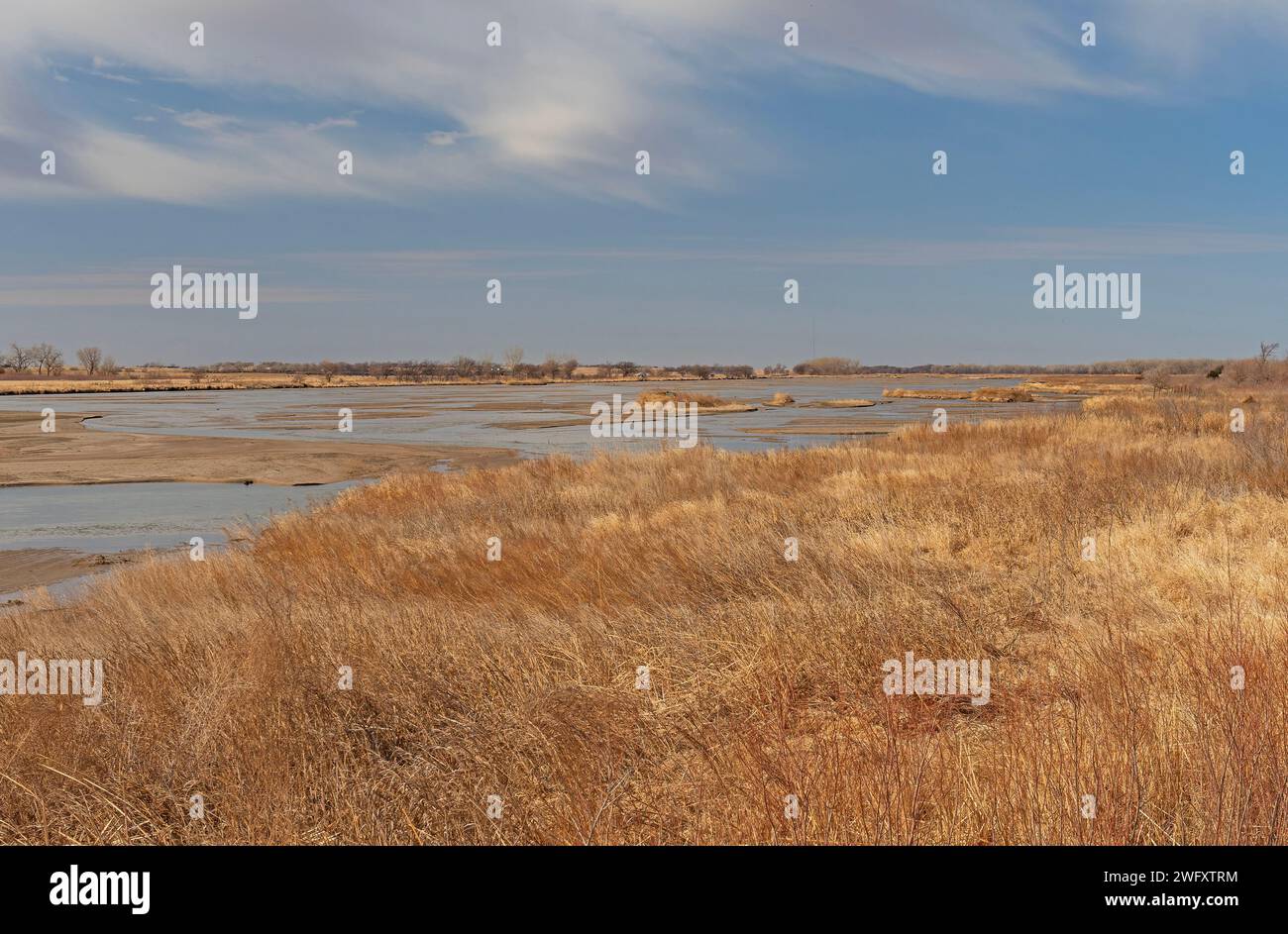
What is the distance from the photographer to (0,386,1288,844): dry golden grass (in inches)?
159

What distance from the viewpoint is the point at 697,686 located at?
6.01m

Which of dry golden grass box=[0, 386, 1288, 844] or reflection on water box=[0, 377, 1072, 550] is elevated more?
reflection on water box=[0, 377, 1072, 550]

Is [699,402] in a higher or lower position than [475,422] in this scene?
higher

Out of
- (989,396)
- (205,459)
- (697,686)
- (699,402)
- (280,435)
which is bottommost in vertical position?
(697,686)

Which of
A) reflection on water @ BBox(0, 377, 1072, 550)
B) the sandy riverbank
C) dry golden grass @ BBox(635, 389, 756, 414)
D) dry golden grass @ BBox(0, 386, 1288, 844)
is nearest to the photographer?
dry golden grass @ BBox(0, 386, 1288, 844)

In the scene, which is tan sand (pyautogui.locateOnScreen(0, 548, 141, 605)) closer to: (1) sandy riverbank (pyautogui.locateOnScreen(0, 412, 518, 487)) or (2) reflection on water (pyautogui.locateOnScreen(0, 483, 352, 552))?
(2) reflection on water (pyautogui.locateOnScreen(0, 483, 352, 552))

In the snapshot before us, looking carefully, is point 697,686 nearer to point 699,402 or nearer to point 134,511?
point 134,511

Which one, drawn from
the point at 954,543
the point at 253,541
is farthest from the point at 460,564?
the point at 954,543

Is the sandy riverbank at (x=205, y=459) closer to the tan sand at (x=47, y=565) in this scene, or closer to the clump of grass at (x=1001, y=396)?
the tan sand at (x=47, y=565)

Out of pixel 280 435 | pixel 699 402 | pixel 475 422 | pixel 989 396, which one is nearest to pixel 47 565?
pixel 280 435

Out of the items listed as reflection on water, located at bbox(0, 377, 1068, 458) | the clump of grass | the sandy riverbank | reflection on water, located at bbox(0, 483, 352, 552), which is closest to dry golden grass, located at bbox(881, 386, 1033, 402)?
the clump of grass

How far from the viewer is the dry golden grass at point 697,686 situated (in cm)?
404

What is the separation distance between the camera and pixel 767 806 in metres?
3.96

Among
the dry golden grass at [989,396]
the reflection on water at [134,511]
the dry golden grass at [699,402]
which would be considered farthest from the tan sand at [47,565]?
the dry golden grass at [989,396]
